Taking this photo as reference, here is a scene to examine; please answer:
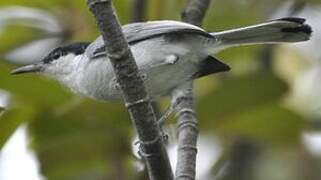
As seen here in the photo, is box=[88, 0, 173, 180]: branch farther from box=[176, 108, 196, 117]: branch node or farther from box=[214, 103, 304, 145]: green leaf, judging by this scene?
box=[214, 103, 304, 145]: green leaf

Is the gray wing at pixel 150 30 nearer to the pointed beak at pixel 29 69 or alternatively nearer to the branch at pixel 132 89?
the pointed beak at pixel 29 69

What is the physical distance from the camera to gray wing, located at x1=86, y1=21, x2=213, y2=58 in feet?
9.74

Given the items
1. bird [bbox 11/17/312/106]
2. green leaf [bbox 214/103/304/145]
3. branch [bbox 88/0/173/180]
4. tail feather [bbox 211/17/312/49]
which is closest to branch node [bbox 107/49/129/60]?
branch [bbox 88/0/173/180]

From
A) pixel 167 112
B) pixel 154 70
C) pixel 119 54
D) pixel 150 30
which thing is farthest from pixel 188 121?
pixel 119 54

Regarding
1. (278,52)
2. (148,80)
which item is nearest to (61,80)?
(148,80)

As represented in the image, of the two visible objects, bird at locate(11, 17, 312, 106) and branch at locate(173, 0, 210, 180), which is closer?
branch at locate(173, 0, 210, 180)

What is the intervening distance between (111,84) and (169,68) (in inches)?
9.4

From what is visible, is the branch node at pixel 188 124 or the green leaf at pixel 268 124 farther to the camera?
the green leaf at pixel 268 124

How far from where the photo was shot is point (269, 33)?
119 inches

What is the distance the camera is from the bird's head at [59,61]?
10.9 ft

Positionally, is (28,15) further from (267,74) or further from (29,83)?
(267,74)

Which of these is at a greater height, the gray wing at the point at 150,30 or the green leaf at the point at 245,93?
the gray wing at the point at 150,30

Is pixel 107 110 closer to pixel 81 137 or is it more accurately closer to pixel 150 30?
pixel 81 137

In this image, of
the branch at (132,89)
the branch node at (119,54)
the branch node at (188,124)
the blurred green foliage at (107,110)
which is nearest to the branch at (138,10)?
the blurred green foliage at (107,110)
